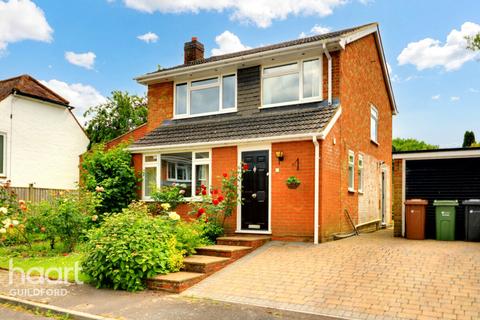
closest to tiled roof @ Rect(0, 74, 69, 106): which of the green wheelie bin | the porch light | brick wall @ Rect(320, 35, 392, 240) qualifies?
the porch light

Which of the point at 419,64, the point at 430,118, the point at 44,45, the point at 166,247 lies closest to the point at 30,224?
the point at 166,247

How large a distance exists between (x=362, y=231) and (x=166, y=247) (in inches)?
322

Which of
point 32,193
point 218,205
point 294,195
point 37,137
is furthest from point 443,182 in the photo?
point 37,137

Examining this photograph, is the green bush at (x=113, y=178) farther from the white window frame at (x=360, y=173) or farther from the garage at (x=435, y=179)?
the garage at (x=435, y=179)

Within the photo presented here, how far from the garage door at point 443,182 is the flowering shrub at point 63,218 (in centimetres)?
913

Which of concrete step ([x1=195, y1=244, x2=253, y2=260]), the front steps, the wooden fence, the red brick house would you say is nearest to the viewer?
the front steps

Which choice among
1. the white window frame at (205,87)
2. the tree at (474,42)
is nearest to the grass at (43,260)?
the white window frame at (205,87)

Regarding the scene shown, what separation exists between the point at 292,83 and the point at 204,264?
695cm

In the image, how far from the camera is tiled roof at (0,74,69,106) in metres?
19.0

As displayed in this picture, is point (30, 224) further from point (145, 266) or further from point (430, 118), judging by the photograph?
point (430, 118)

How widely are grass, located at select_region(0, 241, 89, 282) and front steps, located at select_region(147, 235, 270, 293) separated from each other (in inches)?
74.6

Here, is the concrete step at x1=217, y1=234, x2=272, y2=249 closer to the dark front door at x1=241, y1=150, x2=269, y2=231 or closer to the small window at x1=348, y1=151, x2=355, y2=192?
the dark front door at x1=241, y1=150, x2=269, y2=231

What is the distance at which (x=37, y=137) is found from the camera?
20.0 m

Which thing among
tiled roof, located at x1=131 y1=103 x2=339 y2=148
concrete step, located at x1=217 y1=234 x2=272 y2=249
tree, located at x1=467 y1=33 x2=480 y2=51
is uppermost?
tree, located at x1=467 y1=33 x2=480 y2=51
